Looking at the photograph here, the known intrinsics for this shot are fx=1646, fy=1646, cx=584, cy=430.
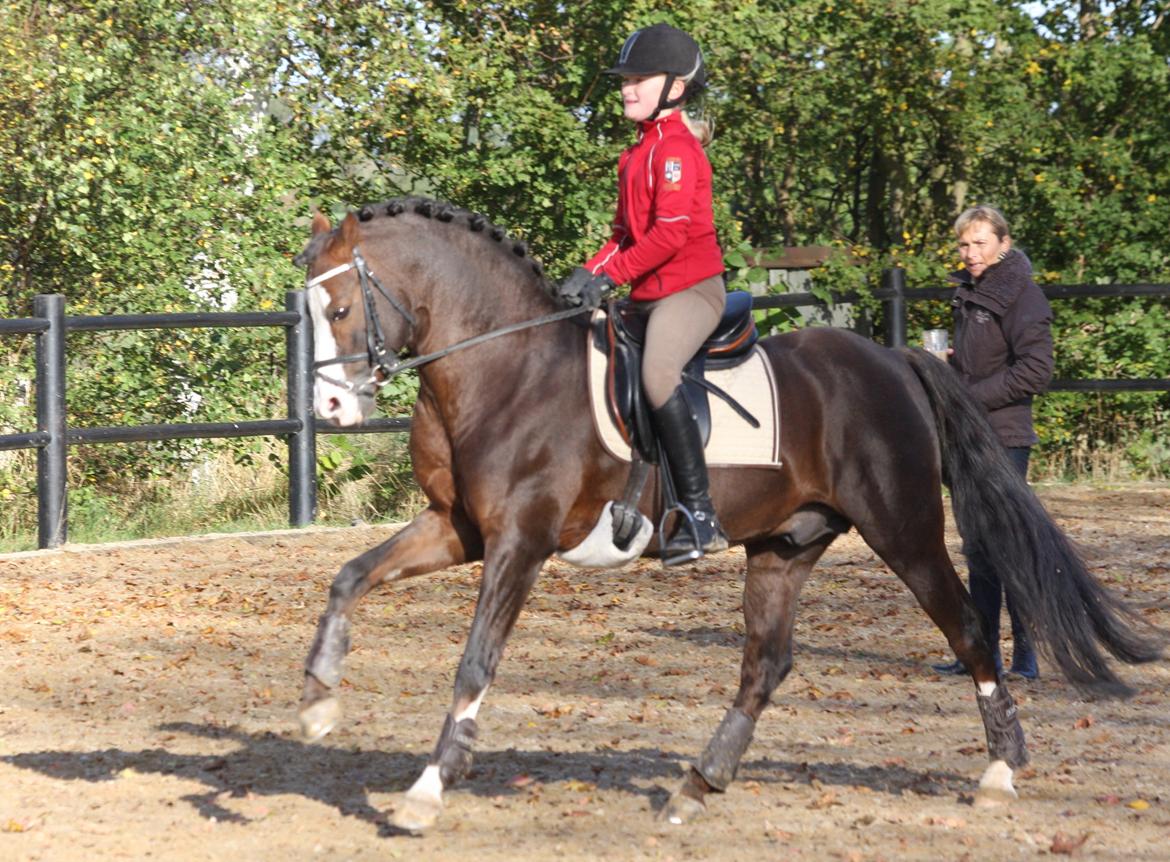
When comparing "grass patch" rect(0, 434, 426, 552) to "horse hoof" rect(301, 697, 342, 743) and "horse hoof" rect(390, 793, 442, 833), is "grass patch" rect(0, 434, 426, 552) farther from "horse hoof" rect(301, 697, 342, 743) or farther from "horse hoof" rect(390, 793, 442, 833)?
"horse hoof" rect(390, 793, 442, 833)

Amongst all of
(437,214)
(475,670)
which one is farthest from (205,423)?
(475,670)

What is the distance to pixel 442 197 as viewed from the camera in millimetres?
15703

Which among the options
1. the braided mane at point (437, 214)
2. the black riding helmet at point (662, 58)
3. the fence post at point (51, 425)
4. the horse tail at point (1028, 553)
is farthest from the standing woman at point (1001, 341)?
the fence post at point (51, 425)

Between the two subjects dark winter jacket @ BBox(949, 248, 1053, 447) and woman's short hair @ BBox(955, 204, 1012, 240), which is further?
woman's short hair @ BBox(955, 204, 1012, 240)

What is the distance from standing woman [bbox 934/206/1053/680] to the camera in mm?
7371

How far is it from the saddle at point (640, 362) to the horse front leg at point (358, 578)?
65cm

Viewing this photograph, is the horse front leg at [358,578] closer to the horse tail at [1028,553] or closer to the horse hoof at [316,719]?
the horse hoof at [316,719]

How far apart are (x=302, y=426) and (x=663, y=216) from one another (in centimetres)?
715

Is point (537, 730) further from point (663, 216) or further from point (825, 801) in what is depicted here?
point (663, 216)

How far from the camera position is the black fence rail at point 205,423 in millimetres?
11109

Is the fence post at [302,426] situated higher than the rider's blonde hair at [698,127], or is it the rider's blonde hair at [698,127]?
the rider's blonde hair at [698,127]

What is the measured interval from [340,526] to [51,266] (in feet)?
12.3

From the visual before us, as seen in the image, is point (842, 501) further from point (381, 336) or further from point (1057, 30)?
point (1057, 30)

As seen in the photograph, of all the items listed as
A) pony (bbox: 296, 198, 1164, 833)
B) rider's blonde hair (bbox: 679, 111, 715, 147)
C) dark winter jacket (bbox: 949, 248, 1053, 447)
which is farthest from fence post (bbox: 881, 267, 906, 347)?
rider's blonde hair (bbox: 679, 111, 715, 147)
